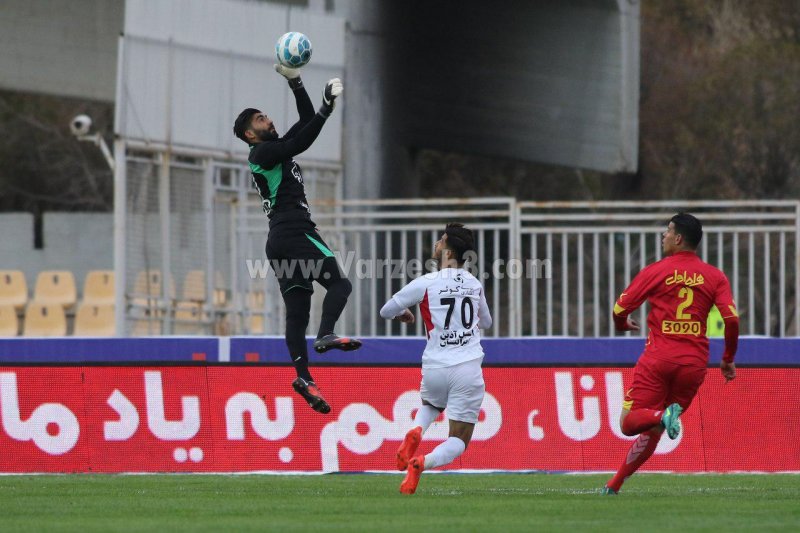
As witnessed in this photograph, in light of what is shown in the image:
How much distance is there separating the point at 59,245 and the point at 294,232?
19.0 m

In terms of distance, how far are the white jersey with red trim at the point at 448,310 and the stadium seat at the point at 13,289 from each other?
52.6ft

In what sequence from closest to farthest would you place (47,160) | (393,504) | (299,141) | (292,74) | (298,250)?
(393,504) < (299,141) < (292,74) < (298,250) < (47,160)

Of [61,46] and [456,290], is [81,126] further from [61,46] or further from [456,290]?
[456,290]

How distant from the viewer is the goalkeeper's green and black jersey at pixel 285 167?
1113 cm

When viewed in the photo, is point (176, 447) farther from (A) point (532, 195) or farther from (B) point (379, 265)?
(A) point (532, 195)

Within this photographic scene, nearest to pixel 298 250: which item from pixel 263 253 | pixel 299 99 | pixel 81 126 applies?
pixel 299 99

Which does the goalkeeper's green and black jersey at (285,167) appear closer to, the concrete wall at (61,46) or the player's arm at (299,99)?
the player's arm at (299,99)

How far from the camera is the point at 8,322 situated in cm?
2466

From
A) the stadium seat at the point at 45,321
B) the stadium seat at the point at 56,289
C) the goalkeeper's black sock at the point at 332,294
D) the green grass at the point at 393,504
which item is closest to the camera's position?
the green grass at the point at 393,504

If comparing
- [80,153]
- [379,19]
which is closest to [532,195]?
[80,153]

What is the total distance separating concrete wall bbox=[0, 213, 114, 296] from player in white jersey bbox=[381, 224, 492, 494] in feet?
62.2

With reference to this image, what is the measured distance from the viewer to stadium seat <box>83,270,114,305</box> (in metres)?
25.6

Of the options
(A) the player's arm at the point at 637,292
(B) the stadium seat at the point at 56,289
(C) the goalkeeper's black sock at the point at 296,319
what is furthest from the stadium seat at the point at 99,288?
(A) the player's arm at the point at 637,292

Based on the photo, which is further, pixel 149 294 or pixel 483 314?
pixel 149 294
